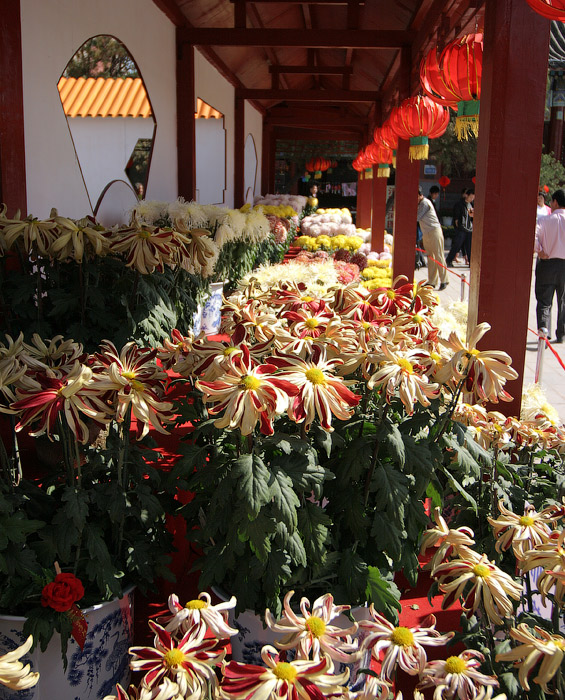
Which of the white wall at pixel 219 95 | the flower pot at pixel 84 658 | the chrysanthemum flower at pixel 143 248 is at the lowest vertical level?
the flower pot at pixel 84 658

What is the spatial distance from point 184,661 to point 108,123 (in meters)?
3.58

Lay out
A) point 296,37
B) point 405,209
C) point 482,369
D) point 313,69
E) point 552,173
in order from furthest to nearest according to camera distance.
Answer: point 552,173
point 313,69
point 405,209
point 296,37
point 482,369

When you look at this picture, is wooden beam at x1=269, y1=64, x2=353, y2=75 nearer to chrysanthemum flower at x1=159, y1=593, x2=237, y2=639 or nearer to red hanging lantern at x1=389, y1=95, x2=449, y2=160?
red hanging lantern at x1=389, y1=95, x2=449, y2=160

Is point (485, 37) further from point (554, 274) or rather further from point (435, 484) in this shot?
point (554, 274)

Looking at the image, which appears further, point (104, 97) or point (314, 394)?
point (104, 97)

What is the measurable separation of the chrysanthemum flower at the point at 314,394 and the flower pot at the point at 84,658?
638 millimetres

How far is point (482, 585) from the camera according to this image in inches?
41.5

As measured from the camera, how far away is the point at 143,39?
450cm

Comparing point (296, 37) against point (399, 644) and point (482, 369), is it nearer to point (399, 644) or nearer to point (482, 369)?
point (482, 369)

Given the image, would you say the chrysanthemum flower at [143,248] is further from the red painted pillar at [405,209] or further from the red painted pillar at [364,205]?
the red painted pillar at [364,205]

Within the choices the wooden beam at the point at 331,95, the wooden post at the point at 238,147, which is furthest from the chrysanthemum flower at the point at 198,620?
the wooden beam at the point at 331,95

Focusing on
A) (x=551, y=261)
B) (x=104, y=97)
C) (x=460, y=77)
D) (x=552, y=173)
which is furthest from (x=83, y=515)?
(x=552, y=173)

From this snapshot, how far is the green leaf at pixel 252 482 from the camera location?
1190 millimetres

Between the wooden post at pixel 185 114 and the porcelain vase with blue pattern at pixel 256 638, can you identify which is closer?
the porcelain vase with blue pattern at pixel 256 638
